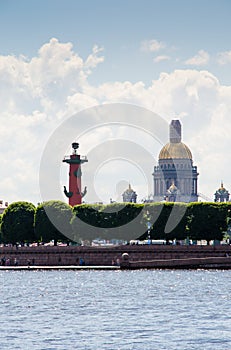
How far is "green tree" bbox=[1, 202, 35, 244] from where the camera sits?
5256 inches

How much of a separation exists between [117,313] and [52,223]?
228 ft

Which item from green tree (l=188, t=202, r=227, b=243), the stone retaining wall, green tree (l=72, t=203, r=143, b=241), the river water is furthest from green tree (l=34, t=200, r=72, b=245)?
the river water

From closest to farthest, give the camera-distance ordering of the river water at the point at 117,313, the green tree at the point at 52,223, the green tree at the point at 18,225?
the river water at the point at 117,313, the green tree at the point at 52,223, the green tree at the point at 18,225

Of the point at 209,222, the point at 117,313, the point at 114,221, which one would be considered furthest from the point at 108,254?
the point at 117,313

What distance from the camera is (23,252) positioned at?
12550 centimetres

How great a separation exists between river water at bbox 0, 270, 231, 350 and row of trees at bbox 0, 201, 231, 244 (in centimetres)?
2883

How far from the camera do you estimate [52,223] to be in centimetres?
13125

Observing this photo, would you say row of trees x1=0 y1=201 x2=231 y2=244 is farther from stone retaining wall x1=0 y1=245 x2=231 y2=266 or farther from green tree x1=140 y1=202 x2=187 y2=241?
stone retaining wall x1=0 y1=245 x2=231 y2=266

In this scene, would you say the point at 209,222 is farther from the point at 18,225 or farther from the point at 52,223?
the point at 18,225

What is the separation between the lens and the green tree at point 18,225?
5256 inches

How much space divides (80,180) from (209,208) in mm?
31007

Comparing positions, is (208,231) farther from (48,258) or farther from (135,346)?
(135,346)

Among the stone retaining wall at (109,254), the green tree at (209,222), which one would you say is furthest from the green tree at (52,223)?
the green tree at (209,222)

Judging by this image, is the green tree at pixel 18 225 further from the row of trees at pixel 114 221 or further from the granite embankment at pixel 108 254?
the granite embankment at pixel 108 254
